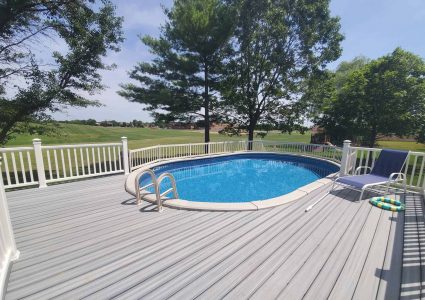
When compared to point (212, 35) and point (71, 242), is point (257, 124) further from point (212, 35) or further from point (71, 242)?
point (71, 242)

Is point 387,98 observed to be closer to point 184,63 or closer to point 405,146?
point 184,63

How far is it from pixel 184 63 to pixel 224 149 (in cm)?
535

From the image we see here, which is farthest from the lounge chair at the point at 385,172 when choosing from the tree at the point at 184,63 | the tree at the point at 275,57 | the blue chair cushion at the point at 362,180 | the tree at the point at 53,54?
the tree at the point at 53,54

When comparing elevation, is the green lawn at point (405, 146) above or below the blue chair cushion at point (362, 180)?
below

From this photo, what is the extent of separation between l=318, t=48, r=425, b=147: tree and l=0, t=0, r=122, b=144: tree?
1384 cm

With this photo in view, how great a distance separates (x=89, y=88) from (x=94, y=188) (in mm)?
6111

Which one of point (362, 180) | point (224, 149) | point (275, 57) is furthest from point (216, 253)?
point (275, 57)

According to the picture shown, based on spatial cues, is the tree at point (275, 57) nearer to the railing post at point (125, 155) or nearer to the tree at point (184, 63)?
the tree at point (184, 63)

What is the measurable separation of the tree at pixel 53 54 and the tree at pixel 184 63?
10.3 feet

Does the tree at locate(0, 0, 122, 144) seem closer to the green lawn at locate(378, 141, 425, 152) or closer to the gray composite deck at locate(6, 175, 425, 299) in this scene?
the gray composite deck at locate(6, 175, 425, 299)

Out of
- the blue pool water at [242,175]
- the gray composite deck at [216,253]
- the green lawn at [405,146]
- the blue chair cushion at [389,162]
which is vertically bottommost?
the green lawn at [405,146]

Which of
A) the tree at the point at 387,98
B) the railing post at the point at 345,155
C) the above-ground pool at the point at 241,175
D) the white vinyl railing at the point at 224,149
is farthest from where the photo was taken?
the tree at the point at 387,98

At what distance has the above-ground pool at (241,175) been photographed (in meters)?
6.12

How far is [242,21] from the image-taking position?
39.0 ft
